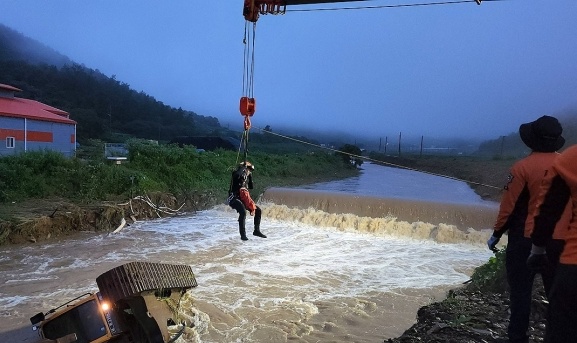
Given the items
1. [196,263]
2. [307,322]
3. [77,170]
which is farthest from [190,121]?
[307,322]

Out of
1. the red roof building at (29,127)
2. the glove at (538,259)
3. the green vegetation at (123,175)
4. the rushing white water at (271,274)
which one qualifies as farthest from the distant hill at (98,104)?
the glove at (538,259)

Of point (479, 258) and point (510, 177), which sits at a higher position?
point (510, 177)

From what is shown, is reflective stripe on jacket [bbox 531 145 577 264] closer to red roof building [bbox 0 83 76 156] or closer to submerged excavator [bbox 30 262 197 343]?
submerged excavator [bbox 30 262 197 343]

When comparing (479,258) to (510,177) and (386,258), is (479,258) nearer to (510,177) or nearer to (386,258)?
(386,258)

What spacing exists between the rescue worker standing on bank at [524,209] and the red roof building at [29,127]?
19.1 m

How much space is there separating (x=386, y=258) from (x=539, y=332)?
296 inches

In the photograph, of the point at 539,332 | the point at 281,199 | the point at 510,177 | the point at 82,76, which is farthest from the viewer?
the point at 82,76

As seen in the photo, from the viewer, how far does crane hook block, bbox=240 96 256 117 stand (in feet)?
25.1

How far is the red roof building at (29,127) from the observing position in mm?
20141

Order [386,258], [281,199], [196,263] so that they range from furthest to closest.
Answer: [281,199] → [386,258] → [196,263]

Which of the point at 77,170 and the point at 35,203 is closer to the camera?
the point at 35,203

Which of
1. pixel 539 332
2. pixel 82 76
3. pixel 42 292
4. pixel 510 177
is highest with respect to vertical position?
pixel 82 76

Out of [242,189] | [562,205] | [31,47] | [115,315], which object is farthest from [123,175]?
[31,47]

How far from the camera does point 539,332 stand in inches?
159
